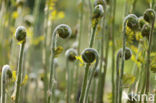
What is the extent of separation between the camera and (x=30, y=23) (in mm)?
1462

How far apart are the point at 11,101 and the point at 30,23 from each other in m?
0.81

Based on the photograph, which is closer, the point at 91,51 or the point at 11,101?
the point at 91,51

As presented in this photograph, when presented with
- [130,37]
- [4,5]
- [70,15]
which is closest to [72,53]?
[130,37]

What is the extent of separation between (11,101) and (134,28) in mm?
430

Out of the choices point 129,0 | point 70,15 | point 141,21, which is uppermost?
point 70,15

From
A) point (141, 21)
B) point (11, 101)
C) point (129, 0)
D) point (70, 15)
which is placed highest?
point (70, 15)

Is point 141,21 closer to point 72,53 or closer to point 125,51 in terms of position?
point 125,51

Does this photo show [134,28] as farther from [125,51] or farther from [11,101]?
[11,101]

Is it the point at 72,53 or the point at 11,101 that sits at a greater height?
the point at 72,53

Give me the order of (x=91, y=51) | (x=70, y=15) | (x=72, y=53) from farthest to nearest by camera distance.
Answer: (x=70, y=15) → (x=72, y=53) → (x=91, y=51)

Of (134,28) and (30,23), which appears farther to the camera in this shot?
(30,23)

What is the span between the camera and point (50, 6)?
1124mm

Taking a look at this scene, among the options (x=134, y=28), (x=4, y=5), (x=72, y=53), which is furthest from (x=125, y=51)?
(x=4, y=5)

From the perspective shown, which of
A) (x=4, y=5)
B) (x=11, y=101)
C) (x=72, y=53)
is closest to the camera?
(x=11, y=101)
